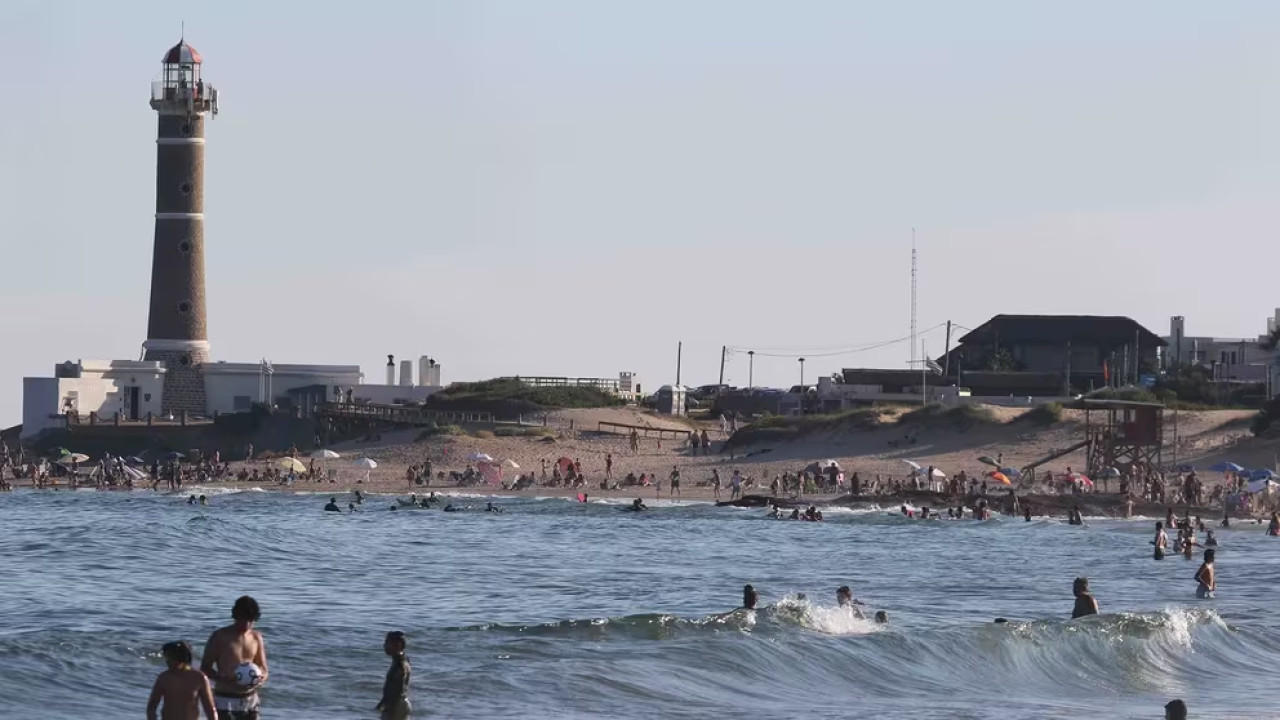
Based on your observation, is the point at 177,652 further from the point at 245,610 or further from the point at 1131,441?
the point at 1131,441

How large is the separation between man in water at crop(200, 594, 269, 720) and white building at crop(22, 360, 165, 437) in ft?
223

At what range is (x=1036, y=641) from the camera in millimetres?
24953

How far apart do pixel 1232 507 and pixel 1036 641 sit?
28375mm

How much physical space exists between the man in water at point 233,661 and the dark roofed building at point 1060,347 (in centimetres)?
7340

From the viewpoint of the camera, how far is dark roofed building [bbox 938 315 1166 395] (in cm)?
8856

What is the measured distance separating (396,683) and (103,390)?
66013 mm

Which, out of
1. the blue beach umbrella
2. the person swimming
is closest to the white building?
the blue beach umbrella

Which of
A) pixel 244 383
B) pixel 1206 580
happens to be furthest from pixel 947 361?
pixel 1206 580

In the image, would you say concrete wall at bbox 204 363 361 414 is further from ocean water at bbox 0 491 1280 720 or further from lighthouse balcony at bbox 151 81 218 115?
ocean water at bbox 0 491 1280 720

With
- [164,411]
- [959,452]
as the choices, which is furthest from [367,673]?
[164,411]

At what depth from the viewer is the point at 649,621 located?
25.6m

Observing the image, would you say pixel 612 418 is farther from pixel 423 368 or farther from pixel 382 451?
pixel 423 368

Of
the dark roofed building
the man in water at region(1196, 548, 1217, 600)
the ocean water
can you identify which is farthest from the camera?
the dark roofed building

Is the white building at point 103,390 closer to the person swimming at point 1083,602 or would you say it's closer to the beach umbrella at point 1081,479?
the beach umbrella at point 1081,479
